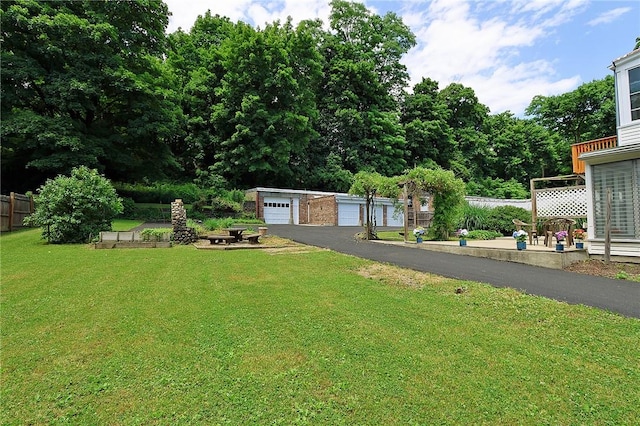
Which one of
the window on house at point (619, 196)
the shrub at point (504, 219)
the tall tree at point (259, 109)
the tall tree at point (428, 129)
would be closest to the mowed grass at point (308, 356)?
the window on house at point (619, 196)

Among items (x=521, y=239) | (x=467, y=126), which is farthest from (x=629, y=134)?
(x=467, y=126)

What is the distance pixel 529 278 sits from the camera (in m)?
7.07

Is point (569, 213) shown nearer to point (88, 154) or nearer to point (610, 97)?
point (88, 154)

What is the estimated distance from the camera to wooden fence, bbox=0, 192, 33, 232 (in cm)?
1339

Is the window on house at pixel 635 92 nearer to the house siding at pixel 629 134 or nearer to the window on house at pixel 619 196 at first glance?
the house siding at pixel 629 134

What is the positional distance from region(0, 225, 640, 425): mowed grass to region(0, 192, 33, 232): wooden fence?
384 inches

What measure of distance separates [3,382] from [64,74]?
23.3 metres

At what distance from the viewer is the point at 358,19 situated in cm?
4019

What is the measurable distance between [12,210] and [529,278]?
1786 centimetres

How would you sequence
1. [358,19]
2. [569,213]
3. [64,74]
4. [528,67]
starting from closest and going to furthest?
[569,213] < [64,74] < [528,67] < [358,19]

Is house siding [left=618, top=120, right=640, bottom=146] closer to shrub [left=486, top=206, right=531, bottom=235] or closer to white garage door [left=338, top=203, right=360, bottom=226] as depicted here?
shrub [left=486, top=206, right=531, bottom=235]

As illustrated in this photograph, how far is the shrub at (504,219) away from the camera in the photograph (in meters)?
17.0

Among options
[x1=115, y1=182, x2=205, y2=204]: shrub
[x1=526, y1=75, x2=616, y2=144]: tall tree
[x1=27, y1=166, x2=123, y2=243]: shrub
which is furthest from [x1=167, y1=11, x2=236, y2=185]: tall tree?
[x1=526, y1=75, x2=616, y2=144]: tall tree

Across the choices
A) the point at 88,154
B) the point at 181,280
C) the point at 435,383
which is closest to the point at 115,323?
the point at 181,280
